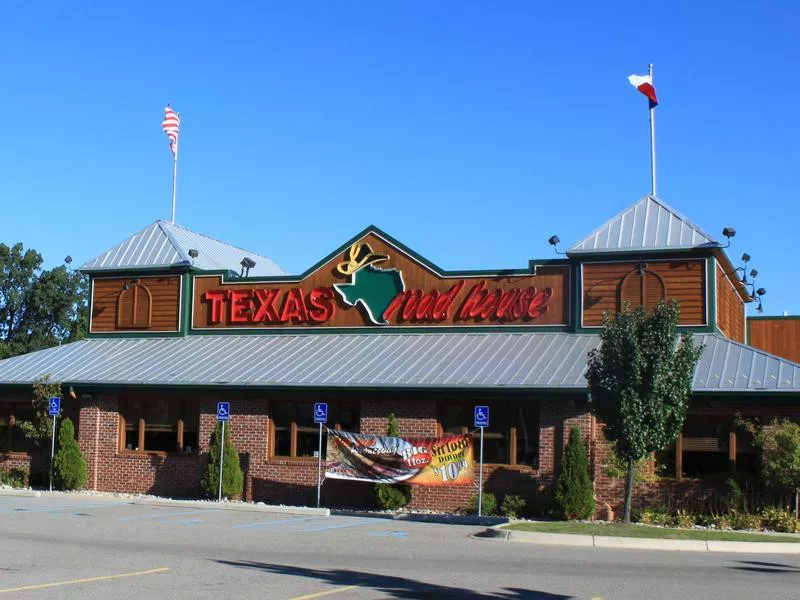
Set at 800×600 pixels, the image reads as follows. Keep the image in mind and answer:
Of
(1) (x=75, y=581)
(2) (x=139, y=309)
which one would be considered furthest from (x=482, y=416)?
(2) (x=139, y=309)

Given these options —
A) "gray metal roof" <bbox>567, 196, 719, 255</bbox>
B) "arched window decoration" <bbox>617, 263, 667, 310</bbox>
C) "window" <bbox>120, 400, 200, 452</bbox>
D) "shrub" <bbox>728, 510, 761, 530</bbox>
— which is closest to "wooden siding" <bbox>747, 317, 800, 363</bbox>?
"gray metal roof" <bbox>567, 196, 719, 255</bbox>

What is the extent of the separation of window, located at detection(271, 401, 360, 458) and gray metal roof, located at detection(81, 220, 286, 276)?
6.42 m

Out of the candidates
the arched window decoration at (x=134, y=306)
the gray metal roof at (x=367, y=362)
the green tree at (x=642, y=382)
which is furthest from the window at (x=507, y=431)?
the arched window decoration at (x=134, y=306)

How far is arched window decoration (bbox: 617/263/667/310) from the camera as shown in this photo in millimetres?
28484

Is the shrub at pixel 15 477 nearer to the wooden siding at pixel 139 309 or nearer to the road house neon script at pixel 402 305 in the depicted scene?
the wooden siding at pixel 139 309

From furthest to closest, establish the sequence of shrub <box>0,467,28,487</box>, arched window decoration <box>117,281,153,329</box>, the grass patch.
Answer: arched window decoration <box>117,281,153,329</box>, shrub <box>0,467,28,487</box>, the grass patch

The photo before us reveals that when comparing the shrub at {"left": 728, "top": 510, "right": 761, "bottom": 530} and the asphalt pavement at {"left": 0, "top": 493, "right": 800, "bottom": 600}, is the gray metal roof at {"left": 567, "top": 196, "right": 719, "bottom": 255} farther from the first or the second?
the asphalt pavement at {"left": 0, "top": 493, "right": 800, "bottom": 600}

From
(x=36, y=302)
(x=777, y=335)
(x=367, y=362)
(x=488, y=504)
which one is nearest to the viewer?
(x=488, y=504)

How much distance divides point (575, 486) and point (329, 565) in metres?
10.9

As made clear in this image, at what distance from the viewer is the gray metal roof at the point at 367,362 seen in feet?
85.5

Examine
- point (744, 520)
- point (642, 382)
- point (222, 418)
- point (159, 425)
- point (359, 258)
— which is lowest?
point (744, 520)

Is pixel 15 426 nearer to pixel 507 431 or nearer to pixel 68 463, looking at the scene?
pixel 68 463

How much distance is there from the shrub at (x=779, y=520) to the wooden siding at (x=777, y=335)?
1450 cm

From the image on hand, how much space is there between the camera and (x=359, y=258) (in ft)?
104
